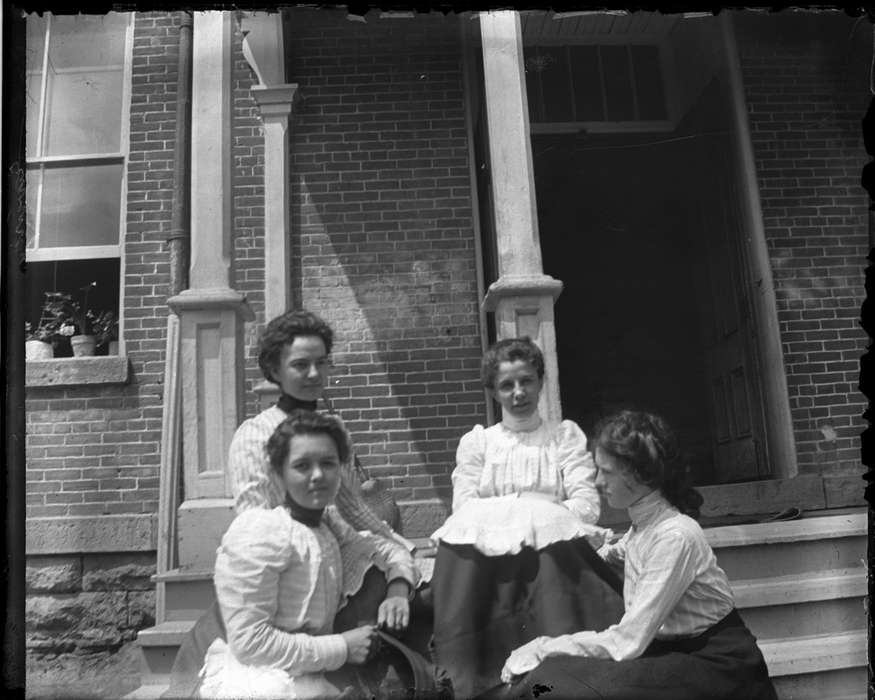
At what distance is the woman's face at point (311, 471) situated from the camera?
2.46 metres

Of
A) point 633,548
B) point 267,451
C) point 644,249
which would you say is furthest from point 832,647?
point 644,249

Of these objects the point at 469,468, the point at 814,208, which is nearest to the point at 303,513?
the point at 469,468

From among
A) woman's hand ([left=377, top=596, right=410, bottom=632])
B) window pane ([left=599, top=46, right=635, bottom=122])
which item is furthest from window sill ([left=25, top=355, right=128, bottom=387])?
window pane ([left=599, top=46, right=635, bottom=122])

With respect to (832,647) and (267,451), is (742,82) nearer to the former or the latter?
(832,647)

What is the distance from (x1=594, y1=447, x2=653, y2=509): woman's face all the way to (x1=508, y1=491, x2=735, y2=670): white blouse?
0.12 meters

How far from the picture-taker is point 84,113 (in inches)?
165

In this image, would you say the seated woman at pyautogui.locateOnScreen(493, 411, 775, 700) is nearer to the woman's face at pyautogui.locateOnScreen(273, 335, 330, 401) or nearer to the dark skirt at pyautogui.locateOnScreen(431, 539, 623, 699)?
the dark skirt at pyautogui.locateOnScreen(431, 539, 623, 699)

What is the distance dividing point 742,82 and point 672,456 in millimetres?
2983

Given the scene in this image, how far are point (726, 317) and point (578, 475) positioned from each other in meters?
2.83

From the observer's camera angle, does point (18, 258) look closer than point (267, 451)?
No

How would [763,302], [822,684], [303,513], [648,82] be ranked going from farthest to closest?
[648,82]
[763,302]
[822,684]
[303,513]

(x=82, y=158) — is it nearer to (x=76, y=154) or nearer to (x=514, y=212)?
(x=76, y=154)

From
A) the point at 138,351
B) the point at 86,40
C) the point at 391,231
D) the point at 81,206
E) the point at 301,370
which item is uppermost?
the point at 86,40

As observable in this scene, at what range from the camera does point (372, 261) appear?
166 inches
